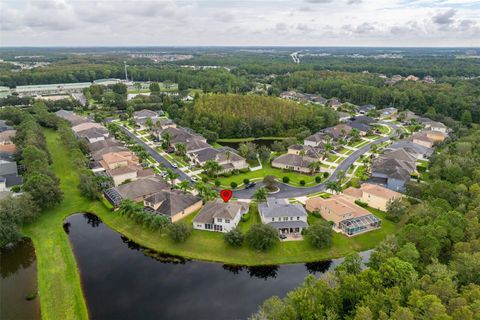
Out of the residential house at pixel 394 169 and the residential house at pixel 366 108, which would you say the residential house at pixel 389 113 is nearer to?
the residential house at pixel 366 108

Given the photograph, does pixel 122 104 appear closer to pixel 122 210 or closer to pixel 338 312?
pixel 122 210

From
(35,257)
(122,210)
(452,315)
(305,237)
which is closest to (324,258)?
(305,237)

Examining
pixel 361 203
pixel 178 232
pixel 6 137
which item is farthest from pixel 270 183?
pixel 6 137

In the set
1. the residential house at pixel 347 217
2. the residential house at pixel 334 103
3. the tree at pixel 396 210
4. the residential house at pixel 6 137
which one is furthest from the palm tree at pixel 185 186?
the residential house at pixel 334 103

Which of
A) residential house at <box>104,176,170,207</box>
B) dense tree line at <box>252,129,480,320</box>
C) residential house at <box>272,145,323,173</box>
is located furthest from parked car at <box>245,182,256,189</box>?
dense tree line at <box>252,129,480,320</box>

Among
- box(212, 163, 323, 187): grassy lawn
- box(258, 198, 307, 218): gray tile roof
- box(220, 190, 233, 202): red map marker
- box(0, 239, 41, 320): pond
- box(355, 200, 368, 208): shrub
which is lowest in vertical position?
box(0, 239, 41, 320): pond

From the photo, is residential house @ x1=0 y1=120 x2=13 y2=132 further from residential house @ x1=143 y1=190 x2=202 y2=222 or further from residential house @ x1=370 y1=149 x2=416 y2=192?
residential house @ x1=370 y1=149 x2=416 y2=192
